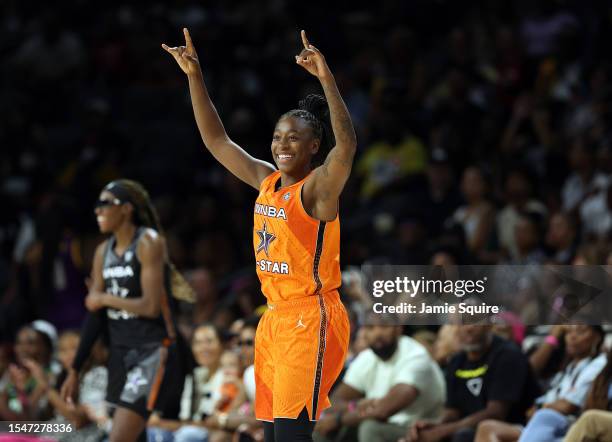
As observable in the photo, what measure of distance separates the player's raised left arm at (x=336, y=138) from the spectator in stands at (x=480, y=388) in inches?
106

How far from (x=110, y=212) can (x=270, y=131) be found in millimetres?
5420

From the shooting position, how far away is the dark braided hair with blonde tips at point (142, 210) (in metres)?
7.21

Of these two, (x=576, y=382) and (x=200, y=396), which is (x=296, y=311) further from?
(x=200, y=396)

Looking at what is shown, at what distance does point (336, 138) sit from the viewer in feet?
17.3

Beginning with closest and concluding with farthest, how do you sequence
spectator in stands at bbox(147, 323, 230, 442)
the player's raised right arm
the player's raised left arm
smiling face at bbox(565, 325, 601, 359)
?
the player's raised left arm, the player's raised right arm, smiling face at bbox(565, 325, 601, 359), spectator in stands at bbox(147, 323, 230, 442)

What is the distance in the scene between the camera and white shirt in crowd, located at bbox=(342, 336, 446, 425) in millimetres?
8008

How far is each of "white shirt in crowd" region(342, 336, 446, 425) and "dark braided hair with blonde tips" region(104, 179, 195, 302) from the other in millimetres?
1566

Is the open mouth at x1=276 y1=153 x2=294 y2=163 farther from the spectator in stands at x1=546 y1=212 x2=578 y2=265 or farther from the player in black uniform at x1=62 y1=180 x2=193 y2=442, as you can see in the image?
the spectator in stands at x1=546 y1=212 x2=578 y2=265

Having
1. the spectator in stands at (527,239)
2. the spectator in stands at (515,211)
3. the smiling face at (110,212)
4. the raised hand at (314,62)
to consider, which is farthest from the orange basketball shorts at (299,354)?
the spectator in stands at (515,211)

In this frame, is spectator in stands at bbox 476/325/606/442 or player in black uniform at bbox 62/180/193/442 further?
spectator in stands at bbox 476/325/606/442

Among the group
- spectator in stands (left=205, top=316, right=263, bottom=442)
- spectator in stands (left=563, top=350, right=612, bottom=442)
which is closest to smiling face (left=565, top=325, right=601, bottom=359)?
spectator in stands (left=563, top=350, right=612, bottom=442)

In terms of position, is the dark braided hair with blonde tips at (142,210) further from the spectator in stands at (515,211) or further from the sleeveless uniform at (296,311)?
the spectator in stands at (515,211)

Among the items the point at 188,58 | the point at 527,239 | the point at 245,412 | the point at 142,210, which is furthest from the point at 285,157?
the point at 527,239

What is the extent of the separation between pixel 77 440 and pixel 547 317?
3293 millimetres
